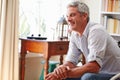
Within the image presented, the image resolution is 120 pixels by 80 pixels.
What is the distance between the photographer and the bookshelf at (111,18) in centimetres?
337

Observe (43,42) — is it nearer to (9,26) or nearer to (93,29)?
(9,26)

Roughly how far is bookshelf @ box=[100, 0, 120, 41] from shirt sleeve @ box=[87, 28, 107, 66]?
5.17ft

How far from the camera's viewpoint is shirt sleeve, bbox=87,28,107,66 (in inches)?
69.4

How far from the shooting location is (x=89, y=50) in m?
1.97

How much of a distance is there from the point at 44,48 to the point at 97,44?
1065 mm

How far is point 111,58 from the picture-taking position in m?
1.95

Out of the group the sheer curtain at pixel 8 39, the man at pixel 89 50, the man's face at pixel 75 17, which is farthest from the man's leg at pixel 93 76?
the sheer curtain at pixel 8 39

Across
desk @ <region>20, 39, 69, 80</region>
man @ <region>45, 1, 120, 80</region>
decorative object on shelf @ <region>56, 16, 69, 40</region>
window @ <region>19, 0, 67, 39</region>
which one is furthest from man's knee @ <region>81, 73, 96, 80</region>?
window @ <region>19, 0, 67, 39</region>

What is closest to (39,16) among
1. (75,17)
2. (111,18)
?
(111,18)

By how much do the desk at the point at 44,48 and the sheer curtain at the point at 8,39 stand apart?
235 mm

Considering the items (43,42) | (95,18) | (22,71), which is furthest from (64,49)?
(95,18)

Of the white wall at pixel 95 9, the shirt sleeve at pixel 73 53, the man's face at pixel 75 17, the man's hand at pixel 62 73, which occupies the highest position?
the white wall at pixel 95 9

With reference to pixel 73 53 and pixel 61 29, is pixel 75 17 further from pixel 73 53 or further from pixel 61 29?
pixel 61 29

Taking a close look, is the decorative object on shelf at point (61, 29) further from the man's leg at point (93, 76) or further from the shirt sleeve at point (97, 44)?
the man's leg at point (93, 76)
